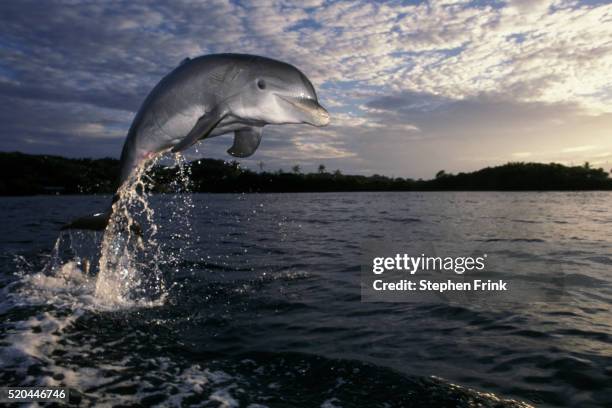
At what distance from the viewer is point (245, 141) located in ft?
15.0

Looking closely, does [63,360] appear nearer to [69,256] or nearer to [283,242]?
[69,256]

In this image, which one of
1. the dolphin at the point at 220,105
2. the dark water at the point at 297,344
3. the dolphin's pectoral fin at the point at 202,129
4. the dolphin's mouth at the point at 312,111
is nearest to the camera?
the dolphin's mouth at the point at 312,111

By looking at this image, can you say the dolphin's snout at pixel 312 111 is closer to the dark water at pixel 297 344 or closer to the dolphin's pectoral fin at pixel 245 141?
the dolphin's pectoral fin at pixel 245 141

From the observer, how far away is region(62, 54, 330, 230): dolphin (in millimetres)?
3574

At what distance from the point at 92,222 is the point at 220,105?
338 centimetres

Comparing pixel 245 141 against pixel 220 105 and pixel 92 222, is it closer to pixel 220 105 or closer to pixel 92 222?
pixel 220 105

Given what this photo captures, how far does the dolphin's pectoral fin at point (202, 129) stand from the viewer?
372cm

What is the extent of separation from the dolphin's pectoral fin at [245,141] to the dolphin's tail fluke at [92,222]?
2.59 meters

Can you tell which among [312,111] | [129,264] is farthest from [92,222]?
[129,264]

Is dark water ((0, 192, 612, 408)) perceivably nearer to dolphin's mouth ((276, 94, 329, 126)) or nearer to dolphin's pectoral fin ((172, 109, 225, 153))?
dolphin's pectoral fin ((172, 109, 225, 153))

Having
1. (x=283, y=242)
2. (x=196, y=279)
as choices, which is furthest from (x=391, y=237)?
(x=196, y=279)

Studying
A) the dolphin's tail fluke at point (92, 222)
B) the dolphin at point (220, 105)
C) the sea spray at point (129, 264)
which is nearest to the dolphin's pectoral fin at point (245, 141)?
the dolphin at point (220, 105)

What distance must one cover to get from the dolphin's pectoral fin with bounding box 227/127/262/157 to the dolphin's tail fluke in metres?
2.59

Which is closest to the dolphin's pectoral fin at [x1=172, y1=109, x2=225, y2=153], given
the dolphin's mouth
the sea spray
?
the dolphin's mouth
